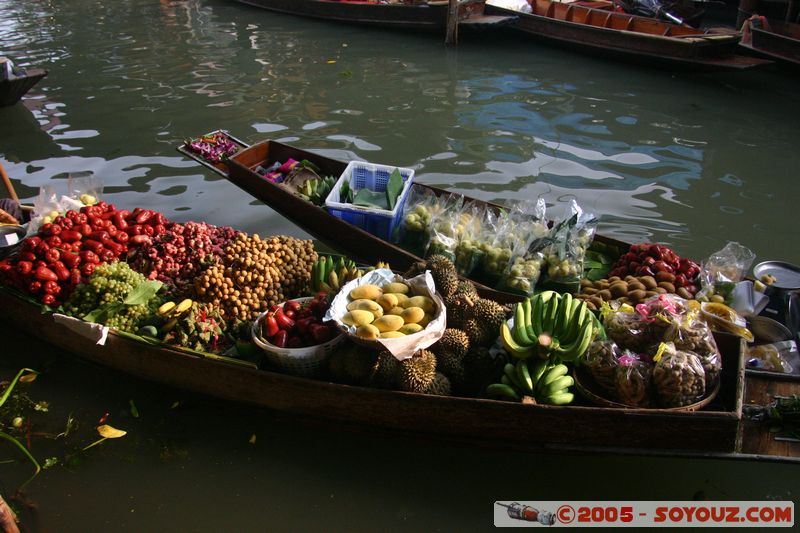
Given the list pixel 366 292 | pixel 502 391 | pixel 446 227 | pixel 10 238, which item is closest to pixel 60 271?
pixel 10 238

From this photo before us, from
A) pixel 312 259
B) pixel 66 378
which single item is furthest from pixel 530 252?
pixel 66 378

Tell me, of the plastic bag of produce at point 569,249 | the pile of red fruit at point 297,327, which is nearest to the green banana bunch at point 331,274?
the pile of red fruit at point 297,327

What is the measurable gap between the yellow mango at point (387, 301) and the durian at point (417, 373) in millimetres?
290

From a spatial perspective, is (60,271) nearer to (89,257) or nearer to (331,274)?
(89,257)

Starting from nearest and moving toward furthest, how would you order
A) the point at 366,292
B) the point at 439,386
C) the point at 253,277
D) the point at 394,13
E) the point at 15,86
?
the point at 439,386
the point at 366,292
the point at 253,277
the point at 15,86
the point at 394,13

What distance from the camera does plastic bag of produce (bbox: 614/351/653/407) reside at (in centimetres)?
265

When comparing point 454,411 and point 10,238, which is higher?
point 10,238

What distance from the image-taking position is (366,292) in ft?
10.2

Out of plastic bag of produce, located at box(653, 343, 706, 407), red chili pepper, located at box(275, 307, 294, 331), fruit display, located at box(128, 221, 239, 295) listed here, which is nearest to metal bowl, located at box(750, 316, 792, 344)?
plastic bag of produce, located at box(653, 343, 706, 407)

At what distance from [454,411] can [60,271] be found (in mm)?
2518

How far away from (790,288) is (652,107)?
511 centimetres

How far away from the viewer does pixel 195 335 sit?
3215 millimetres

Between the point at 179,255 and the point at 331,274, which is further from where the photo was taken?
the point at 179,255

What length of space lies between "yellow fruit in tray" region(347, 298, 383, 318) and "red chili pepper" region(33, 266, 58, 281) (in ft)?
6.18
